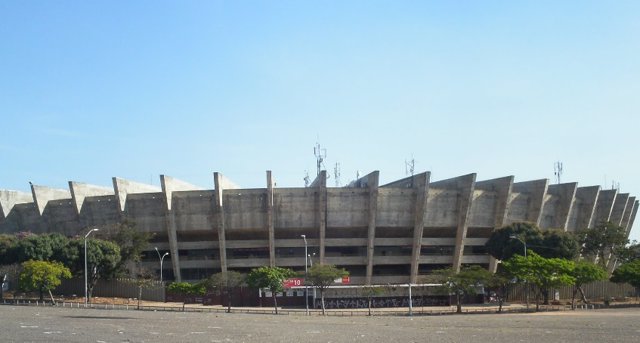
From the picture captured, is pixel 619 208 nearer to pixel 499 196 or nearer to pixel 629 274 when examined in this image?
pixel 499 196

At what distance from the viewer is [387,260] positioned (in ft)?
297

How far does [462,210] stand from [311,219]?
19.2 meters

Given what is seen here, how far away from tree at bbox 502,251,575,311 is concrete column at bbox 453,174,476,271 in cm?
1888

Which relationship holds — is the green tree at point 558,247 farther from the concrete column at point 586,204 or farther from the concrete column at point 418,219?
the concrete column at point 586,204

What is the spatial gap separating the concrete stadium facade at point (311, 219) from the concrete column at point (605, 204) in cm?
1602

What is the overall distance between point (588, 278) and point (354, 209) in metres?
29.2

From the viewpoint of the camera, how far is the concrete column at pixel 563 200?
319ft

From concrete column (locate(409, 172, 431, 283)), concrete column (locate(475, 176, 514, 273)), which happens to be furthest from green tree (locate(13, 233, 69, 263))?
concrete column (locate(475, 176, 514, 273))

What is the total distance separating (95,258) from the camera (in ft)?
249

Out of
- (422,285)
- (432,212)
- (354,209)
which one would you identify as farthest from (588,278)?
(354,209)

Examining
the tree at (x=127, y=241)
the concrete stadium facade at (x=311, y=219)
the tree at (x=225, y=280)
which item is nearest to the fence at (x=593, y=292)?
the concrete stadium facade at (x=311, y=219)

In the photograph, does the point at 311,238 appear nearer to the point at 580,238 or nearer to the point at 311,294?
the point at 311,294

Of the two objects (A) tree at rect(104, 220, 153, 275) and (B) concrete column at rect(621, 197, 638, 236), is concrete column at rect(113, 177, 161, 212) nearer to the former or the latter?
(A) tree at rect(104, 220, 153, 275)

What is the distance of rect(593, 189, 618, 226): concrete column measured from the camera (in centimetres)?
11019
